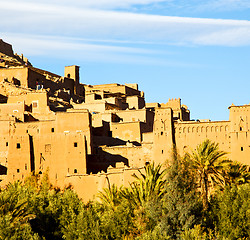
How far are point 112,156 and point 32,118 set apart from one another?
387 inches

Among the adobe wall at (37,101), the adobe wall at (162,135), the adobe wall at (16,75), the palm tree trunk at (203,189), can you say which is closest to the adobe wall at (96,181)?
the adobe wall at (162,135)

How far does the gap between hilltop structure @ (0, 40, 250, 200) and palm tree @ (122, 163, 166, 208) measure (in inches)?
143

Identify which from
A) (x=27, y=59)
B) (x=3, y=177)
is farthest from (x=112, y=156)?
(x=27, y=59)

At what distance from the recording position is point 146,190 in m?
45.0

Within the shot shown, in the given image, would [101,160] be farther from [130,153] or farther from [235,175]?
[235,175]

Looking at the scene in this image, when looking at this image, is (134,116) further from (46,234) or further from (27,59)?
(27,59)

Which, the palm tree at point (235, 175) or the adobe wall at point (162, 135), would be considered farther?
the adobe wall at point (162, 135)

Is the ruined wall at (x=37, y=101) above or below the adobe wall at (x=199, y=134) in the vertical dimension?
above

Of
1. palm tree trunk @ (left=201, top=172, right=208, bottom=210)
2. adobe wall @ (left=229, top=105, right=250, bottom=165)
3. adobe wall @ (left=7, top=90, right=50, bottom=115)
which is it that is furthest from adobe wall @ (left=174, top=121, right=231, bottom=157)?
adobe wall @ (left=7, top=90, right=50, bottom=115)

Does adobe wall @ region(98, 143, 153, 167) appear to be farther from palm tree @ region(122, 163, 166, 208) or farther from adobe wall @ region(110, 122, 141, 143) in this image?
palm tree @ region(122, 163, 166, 208)

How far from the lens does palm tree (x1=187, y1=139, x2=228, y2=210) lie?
150ft

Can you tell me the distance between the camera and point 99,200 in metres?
49.7

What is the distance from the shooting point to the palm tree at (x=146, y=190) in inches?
1752

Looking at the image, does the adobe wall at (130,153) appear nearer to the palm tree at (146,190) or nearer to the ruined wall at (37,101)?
the palm tree at (146,190)
